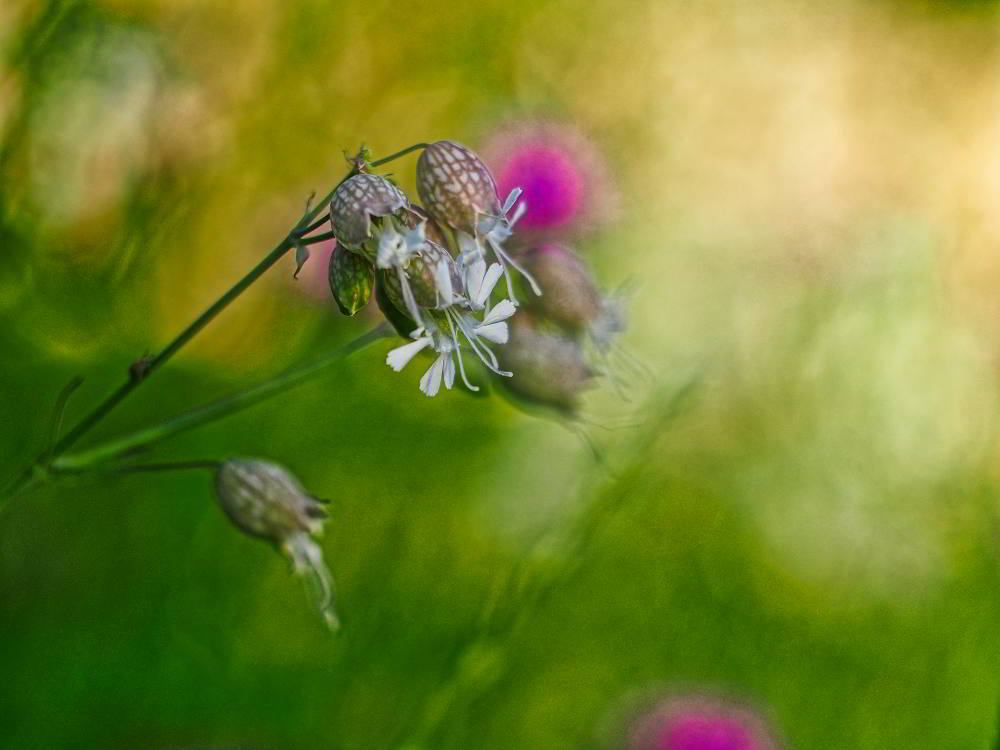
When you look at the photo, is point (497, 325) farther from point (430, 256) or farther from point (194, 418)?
point (194, 418)

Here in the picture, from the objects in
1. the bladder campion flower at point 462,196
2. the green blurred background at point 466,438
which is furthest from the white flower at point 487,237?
the green blurred background at point 466,438

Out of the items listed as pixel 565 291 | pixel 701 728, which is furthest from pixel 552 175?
pixel 701 728

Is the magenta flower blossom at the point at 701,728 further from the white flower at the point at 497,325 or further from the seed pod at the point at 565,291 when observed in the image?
the white flower at the point at 497,325

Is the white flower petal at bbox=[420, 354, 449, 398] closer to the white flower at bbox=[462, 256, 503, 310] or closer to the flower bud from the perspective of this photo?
the white flower at bbox=[462, 256, 503, 310]

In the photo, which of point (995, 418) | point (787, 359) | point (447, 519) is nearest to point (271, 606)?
point (447, 519)

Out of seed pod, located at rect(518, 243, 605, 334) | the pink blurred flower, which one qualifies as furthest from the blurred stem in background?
the pink blurred flower

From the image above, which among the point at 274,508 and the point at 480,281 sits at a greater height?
the point at 480,281
